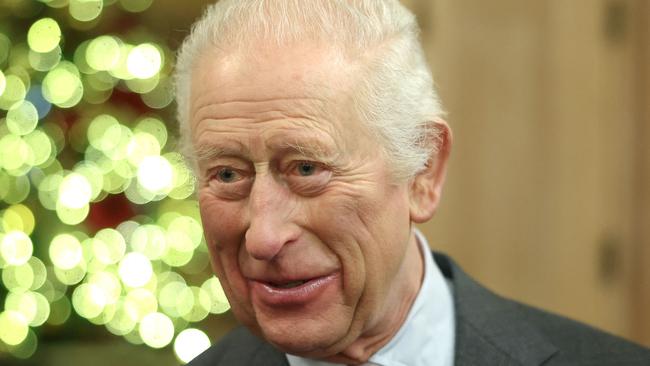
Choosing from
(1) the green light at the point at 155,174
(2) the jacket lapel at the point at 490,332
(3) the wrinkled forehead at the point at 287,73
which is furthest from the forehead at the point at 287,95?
(1) the green light at the point at 155,174

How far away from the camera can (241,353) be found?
83.0 inches

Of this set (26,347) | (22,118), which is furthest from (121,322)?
(22,118)

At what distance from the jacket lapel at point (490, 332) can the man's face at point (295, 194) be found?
0.26 meters

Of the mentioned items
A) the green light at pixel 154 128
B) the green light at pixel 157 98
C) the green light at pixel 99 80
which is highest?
the green light at pixel 99 80

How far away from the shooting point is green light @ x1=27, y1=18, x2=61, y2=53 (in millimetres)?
3090

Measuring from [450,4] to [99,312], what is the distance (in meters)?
1.41

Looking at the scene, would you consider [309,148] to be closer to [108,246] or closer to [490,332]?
[490,332]

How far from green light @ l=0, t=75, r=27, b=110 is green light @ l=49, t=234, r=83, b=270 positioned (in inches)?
16.0

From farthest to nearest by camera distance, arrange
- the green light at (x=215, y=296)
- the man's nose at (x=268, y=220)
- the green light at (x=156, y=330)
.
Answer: the green light at (x=215, y=296) < the green light at (x=156, y=330) < the man's nose at (x=268, y=220)

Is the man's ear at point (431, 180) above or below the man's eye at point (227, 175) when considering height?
below

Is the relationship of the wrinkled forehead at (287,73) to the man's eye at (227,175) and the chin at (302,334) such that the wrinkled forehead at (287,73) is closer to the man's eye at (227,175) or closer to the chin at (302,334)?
the man's eye at (227,175)

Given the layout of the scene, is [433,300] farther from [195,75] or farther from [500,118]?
[500,118]

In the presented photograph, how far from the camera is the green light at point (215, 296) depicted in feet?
11.1

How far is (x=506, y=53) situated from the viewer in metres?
3.32
